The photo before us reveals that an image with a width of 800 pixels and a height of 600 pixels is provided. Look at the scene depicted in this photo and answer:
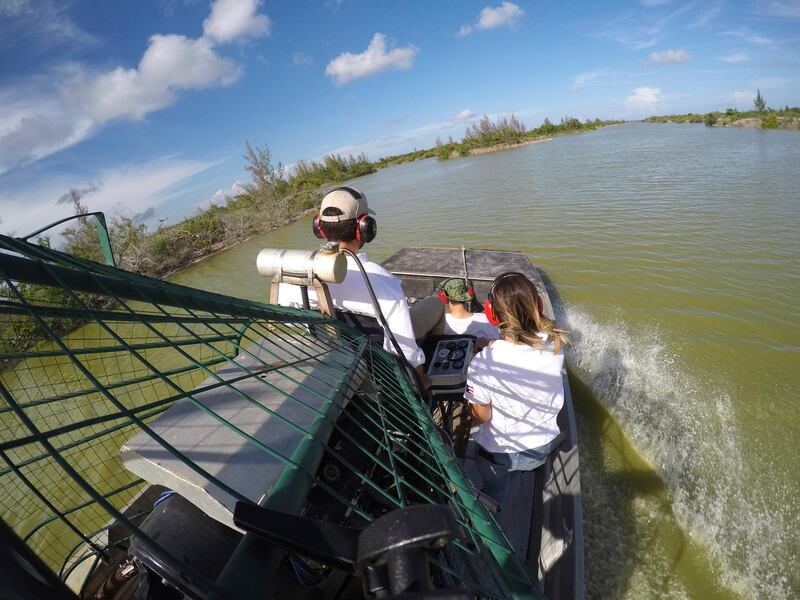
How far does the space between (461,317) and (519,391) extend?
1526mm

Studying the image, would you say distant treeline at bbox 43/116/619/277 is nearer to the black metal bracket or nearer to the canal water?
the canal water

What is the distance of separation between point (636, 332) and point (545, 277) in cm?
219

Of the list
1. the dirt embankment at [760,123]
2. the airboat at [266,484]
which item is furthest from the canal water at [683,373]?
the dirt embankment at [760,123]

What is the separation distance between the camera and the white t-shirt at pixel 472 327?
345 cm

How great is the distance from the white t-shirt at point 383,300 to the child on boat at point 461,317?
1058 millimetres

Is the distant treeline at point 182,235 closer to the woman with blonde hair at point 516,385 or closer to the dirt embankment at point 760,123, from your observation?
the woman with blonde hair at point 516,385

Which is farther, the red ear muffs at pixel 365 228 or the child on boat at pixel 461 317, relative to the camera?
the child on boat at pixel 461 317

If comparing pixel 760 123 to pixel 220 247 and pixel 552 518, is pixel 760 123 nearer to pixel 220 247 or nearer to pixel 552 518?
pixel 220 247

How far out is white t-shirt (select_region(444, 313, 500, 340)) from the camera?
11.3ft

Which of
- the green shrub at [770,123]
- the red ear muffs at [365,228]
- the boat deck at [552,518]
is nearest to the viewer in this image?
the boat deck at [552,518]

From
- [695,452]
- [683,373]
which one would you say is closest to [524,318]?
[695,452]

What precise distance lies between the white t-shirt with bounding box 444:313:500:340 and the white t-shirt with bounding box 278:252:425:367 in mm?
1194

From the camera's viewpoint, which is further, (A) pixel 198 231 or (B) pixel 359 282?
(A) pixel 198 231

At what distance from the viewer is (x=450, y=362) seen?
2.92 meters
